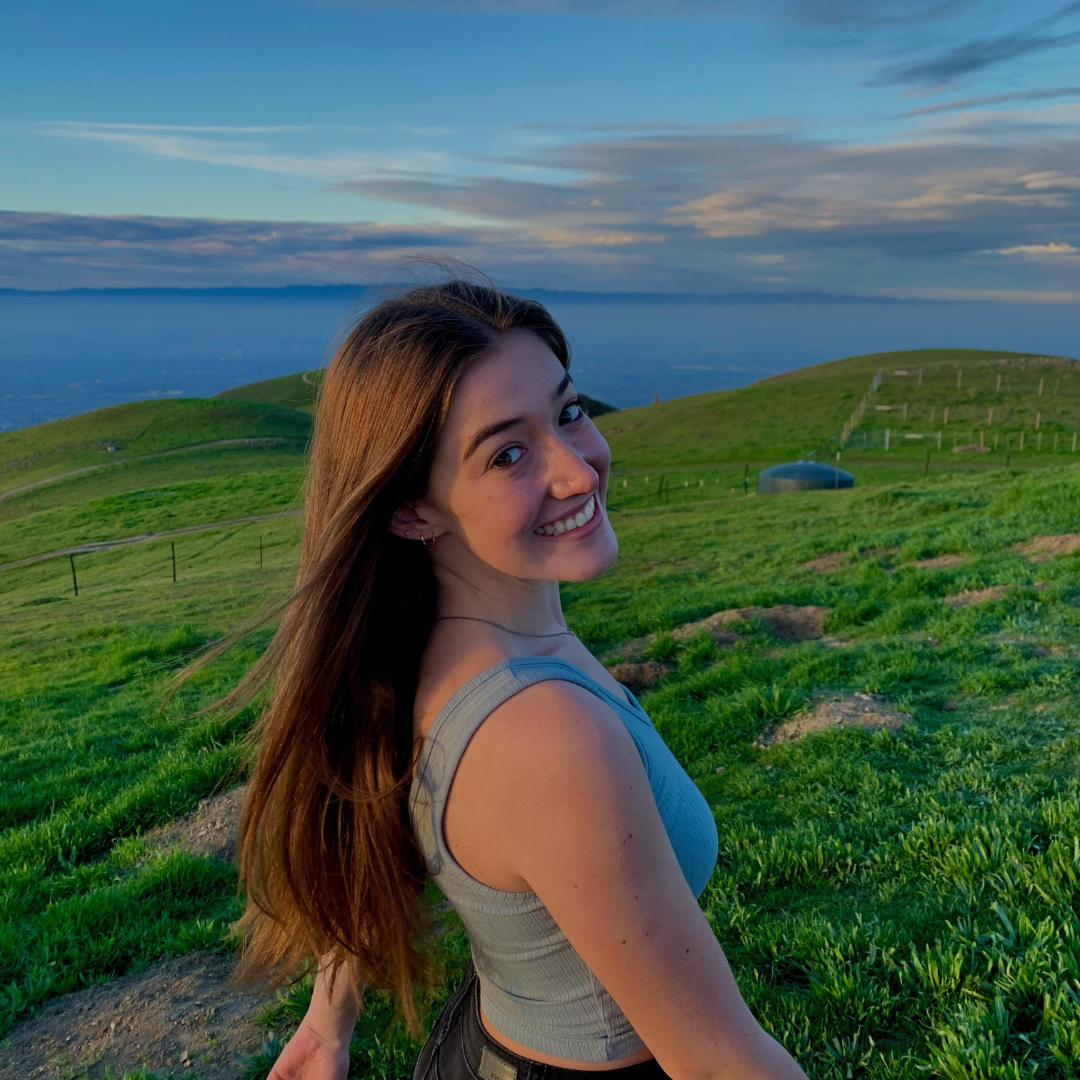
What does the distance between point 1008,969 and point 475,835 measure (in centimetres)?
235

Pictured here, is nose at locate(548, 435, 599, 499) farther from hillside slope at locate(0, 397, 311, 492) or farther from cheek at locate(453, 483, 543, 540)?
hillside slope at locate(0, 397, 311, 492)

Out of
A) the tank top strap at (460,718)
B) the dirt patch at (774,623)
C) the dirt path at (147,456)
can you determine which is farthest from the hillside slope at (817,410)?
the tank top strap at (460,718)

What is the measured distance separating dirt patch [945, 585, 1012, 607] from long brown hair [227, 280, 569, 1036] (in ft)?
29.0

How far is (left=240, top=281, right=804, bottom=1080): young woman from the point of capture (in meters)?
1.84

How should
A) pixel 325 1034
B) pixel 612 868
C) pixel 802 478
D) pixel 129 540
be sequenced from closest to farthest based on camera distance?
1. pixel 612 868
2. pixel 325 1034
3. pixel 802 478
4. pixel 129 540

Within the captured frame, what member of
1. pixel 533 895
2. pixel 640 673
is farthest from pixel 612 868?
pixel 640 673

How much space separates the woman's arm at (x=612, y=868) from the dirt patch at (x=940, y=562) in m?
11.3

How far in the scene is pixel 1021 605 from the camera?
30.1 feet

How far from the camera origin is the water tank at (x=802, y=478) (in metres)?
42.9

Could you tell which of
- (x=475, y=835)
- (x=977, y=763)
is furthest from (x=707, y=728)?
(x=475, y=835)

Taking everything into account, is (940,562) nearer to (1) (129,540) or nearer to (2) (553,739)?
(2) (553,739)

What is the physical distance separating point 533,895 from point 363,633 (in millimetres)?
773

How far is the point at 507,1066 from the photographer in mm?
2314

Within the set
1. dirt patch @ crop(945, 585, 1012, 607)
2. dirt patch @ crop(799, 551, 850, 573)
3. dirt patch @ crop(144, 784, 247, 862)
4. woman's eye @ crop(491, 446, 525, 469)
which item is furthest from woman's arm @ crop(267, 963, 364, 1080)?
dirt patch @ crop(799, 551, 850, 573)
